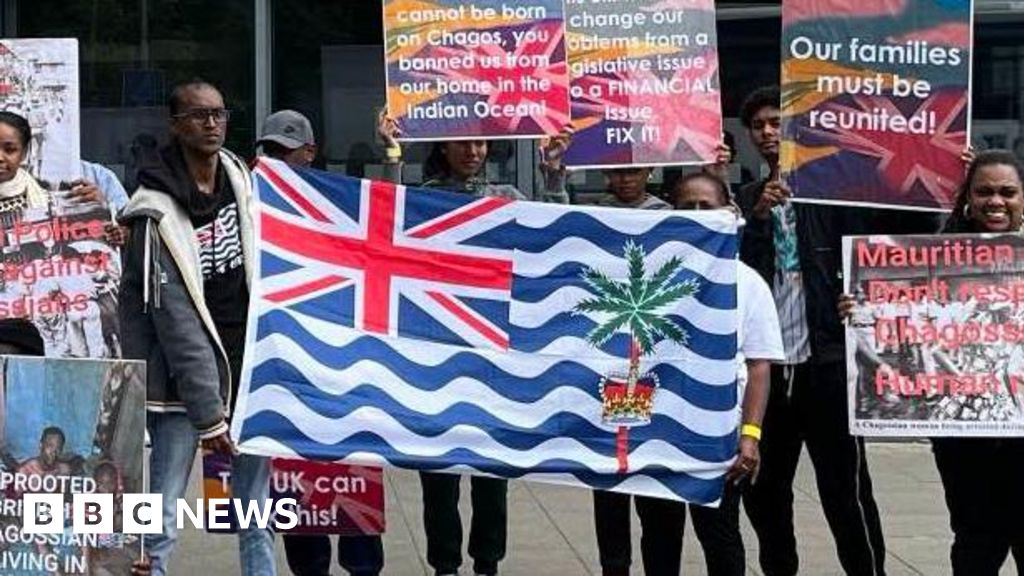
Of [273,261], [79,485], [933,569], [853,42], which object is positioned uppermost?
[853,42]

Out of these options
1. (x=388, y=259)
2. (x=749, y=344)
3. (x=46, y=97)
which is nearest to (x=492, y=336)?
(x=388, y=259)

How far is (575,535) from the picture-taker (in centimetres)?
846

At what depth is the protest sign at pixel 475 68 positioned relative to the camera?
7070 mm

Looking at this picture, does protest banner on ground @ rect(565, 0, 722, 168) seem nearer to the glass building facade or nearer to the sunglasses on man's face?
the sunglasses on man's face

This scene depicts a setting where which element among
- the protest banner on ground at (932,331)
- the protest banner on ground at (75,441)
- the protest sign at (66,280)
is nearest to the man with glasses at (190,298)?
the protest banner on ground at (75,441)

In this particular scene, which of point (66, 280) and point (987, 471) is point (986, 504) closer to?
point (987, 471)

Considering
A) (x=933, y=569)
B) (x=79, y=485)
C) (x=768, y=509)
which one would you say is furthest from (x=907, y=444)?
(x=79, y=485)

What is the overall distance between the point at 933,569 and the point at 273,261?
3.39 m

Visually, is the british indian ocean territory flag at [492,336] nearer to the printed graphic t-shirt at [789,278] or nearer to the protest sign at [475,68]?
the printed graphic t-shirt at [789,278]

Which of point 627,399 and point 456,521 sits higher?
point 627,399

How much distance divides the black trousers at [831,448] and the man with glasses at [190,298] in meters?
1.93

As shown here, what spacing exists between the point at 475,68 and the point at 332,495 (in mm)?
1731

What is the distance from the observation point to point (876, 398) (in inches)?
244

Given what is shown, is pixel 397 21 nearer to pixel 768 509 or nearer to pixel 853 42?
pixel 853 42
